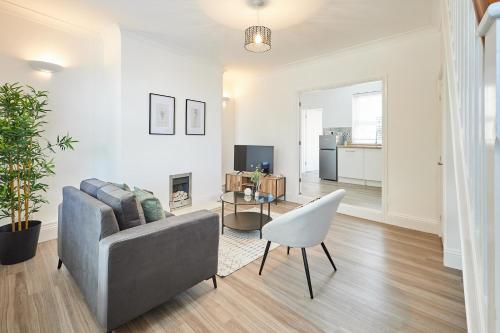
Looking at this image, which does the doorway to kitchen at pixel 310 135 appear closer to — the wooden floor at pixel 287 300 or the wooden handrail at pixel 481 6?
the wooden floor at pixel 287 300

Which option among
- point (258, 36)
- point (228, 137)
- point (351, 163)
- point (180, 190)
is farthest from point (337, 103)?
point (180, 190)

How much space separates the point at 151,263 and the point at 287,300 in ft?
3.50

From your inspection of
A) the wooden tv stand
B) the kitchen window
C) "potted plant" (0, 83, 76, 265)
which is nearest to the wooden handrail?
"potted plant" (0, 83, 76, 265)

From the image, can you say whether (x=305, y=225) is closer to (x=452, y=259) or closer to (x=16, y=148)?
(x=452, y=259)

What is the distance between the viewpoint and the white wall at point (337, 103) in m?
6.66

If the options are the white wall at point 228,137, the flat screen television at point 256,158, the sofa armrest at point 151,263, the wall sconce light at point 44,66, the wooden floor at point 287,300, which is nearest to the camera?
the sofa armrest at point 151,263

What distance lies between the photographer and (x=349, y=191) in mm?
5473

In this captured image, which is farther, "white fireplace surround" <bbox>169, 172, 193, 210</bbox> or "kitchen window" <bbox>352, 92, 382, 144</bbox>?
"kitchen window" <bbox>352, 92, 382, 144</bbox>

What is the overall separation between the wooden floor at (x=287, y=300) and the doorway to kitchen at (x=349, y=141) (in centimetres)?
302

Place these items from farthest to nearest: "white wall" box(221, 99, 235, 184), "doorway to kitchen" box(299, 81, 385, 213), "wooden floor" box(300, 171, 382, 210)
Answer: "doorway to kitchen" box(299, 81, 385, 213) < "white wall" box(221, 99, 235, 184) < "wooden floor" box(300, 171, 382, 210)

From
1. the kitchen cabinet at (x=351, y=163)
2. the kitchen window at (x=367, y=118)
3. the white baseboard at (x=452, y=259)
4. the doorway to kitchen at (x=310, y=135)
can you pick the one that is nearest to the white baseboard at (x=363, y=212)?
the white baseboard at (x=452, y=259)

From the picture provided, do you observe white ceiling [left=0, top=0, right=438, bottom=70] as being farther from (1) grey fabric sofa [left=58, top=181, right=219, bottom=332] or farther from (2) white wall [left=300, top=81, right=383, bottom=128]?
(2) white wall [left=300, top=81, right=383, bottom=128]

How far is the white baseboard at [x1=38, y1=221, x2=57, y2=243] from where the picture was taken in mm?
2979

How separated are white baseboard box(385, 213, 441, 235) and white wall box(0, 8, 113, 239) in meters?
4.12
